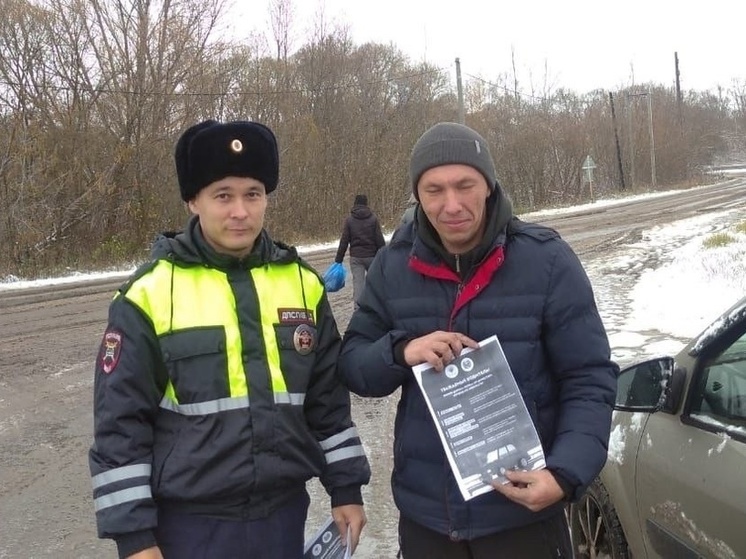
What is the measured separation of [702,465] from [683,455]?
0.12 meters

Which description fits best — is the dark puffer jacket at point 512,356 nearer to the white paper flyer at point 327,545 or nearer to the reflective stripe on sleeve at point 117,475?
the white paper flyer at point 327,545

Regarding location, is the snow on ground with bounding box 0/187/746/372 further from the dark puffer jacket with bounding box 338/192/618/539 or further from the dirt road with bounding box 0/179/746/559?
the dark puffer jacket with bounding box 338/192/618/539

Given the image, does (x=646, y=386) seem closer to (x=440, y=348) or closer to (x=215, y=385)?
(x=440, y=348)

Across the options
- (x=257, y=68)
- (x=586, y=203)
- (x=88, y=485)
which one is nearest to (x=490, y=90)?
(x=586, y=203)

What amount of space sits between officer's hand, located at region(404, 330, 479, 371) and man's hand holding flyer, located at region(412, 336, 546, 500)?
0.03 meters

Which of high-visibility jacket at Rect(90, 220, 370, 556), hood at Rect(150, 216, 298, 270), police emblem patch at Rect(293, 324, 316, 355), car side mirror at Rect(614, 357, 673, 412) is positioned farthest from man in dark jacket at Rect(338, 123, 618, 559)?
car side mirror at Rect(614, 357, 673, 412)

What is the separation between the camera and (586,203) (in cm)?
3781

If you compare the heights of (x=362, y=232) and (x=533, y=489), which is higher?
(x=362, y=232)

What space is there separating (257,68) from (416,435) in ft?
81.2

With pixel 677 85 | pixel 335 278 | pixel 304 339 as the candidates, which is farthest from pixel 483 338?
pixel 677 85

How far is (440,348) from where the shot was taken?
1.83 meters

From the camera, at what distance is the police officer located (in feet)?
5.72

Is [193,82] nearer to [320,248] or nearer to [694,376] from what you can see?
[320,248]

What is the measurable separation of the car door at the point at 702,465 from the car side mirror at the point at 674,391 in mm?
28
